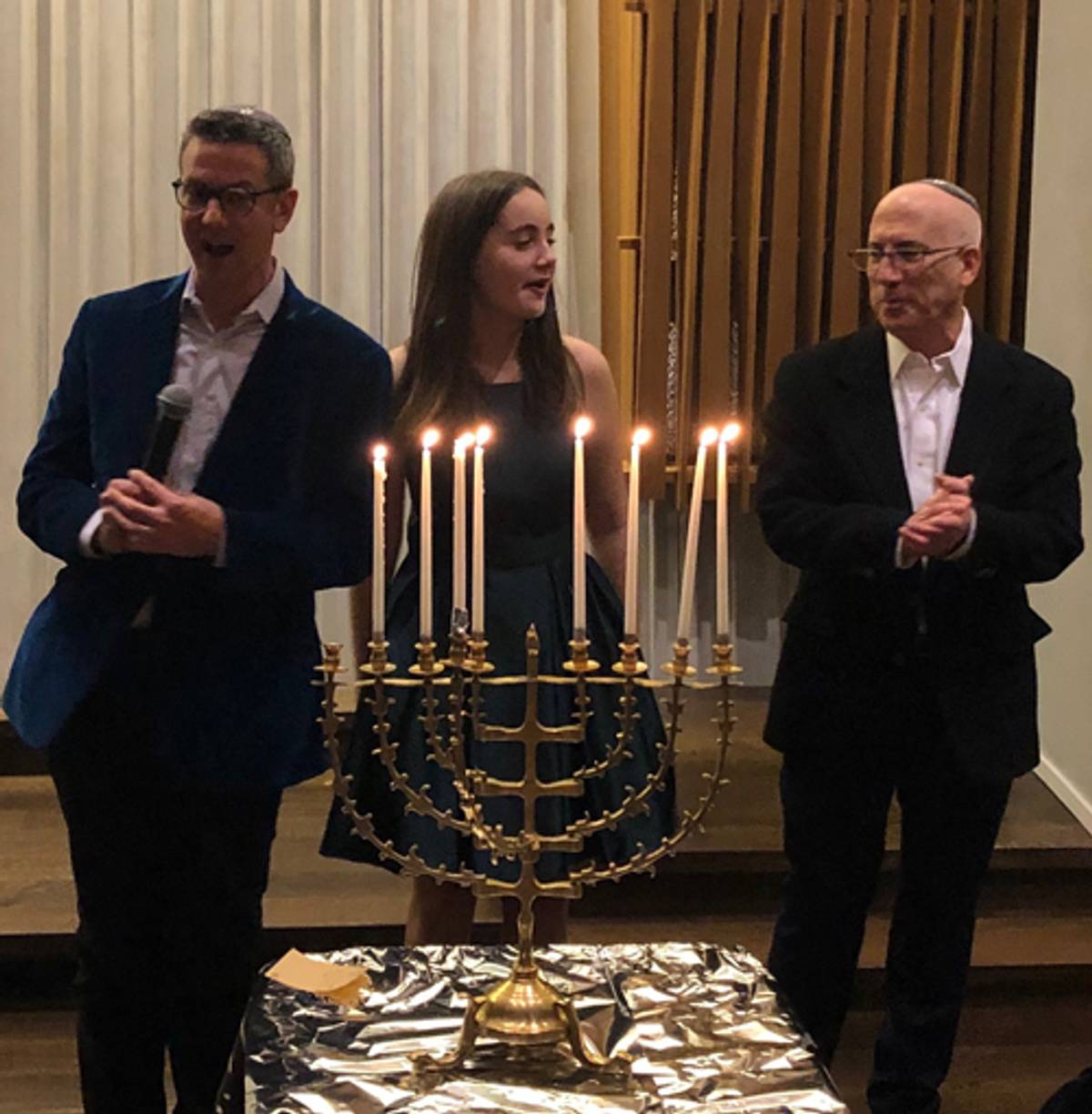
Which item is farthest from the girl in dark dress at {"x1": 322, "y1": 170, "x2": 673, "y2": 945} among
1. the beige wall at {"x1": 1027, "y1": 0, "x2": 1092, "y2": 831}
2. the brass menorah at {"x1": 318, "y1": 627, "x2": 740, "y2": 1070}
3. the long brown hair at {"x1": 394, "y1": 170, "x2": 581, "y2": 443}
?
the beige wall at {"x1": 1027, "y1": 0, "x2": 1092, "y2": 831}

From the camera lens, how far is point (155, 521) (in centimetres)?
175

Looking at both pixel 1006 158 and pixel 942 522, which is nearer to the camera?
pixel 942 522

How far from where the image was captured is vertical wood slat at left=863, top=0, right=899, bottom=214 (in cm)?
417

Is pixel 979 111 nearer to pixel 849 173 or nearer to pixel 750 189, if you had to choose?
pixel 849 173

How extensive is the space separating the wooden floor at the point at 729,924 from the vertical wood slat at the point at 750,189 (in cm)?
127

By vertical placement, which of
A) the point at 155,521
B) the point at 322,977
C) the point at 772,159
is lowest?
the point at 322,977

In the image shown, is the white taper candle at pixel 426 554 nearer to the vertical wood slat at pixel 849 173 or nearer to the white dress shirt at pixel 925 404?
the white dress shirt at pixel 925 404

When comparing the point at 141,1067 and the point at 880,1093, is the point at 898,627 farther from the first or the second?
the point at 141,1067

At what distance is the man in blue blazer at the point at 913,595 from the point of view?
216 cm

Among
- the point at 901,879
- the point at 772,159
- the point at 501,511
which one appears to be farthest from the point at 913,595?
the point at 772,159

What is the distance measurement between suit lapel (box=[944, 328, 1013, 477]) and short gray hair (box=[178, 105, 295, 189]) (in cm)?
100

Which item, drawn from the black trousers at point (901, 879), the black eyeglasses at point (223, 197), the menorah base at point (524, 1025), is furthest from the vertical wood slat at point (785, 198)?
the menorah base at point (524, 1025)

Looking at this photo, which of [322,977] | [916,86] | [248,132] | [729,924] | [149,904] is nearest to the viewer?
[322,977]

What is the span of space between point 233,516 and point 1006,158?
10.1 ft
